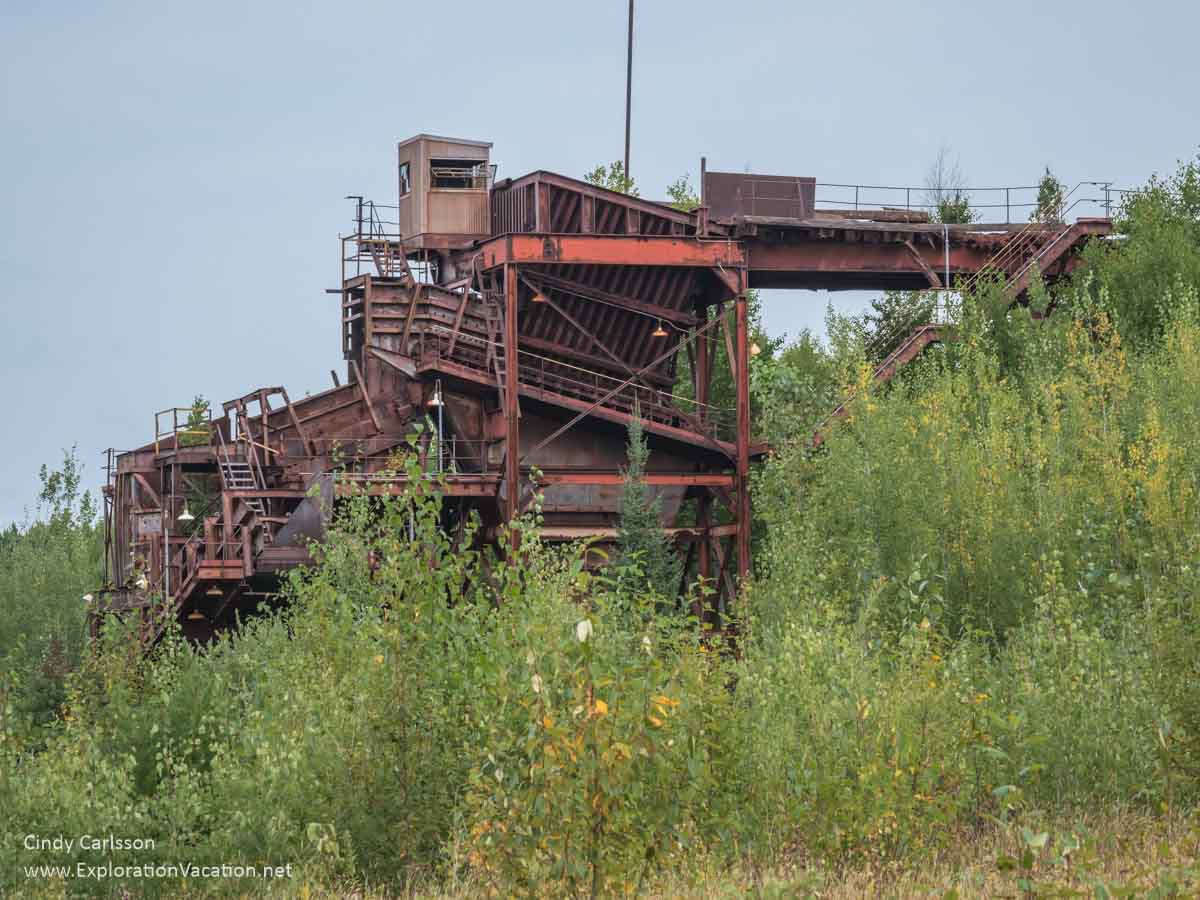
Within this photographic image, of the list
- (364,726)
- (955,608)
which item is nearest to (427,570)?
(364,726)

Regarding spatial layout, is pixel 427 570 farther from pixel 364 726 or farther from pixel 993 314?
pixel 993 314

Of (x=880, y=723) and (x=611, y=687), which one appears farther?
(x=880, y=723)

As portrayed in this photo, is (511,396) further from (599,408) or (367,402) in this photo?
(367,402)

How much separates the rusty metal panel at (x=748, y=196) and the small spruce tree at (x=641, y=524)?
695 cm

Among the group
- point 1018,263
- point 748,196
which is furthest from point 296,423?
point 1018,263

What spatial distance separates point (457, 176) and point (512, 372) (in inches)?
280

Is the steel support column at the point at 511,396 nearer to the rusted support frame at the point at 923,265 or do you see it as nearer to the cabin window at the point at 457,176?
the cabin window at the point at 457,176

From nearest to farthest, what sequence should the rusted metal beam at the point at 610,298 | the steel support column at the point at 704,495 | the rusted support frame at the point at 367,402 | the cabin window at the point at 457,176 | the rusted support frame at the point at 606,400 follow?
1. the rusted support frame at the point at 606,400
2. the rusted metal beam at the point at 610,298
3. the rusted support frame at the point at 367,402
4. the steel support column at the point at 704,495
5. the cabin window at the point at 457,176

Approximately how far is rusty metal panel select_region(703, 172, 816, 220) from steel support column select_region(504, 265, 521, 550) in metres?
7.03

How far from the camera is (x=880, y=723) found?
61.1 ft

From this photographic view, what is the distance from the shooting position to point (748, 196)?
4612 cm

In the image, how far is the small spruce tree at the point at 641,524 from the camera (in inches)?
1606

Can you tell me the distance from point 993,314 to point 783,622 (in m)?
19.9

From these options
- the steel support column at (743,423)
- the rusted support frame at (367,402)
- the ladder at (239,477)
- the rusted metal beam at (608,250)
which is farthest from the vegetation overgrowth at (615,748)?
the rusted metal beam at (608,250)
